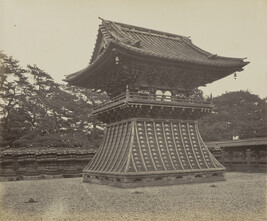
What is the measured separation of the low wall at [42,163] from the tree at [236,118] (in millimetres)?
24490

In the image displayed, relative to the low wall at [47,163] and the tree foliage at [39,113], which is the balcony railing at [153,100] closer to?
the low wall at [47,163]

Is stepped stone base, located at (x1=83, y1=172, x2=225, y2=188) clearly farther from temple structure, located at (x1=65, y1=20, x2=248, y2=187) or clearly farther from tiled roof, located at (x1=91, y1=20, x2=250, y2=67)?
tiled roof, located at (x1=91, y1=20, x2=250, y2=67)

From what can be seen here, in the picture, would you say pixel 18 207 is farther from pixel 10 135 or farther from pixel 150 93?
pixel 10 135

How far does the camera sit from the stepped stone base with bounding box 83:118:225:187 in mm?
16141

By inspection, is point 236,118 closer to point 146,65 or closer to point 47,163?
point 47,163

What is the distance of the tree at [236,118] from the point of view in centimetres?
4456

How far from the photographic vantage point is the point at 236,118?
47.5 meters

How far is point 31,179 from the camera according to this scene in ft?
77.3

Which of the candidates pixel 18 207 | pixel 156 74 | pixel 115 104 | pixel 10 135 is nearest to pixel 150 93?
pixel 156 74

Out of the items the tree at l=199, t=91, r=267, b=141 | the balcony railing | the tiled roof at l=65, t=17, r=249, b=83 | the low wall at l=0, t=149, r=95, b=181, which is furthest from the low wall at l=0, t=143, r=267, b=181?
the tree at l=199, t=91, r=267, b=141

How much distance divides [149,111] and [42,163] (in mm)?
11833

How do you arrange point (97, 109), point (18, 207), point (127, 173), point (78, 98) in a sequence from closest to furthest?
point (18, 207) < point (127, 173) < point (97, 109) < point (78, 98)

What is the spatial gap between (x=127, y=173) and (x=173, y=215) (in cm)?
703

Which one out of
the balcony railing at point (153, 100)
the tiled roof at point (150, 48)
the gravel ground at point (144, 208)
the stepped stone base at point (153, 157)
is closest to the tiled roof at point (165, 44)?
the tiled roof at point (150, 48)
